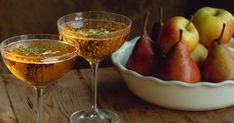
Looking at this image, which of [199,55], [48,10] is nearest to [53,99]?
[199,55]

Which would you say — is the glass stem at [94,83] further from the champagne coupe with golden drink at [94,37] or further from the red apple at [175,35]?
the red apple at [175,35]

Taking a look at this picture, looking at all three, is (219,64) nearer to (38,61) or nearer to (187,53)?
(187,53)

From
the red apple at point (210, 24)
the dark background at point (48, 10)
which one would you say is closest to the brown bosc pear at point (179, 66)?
the red apple at point (210, 24)

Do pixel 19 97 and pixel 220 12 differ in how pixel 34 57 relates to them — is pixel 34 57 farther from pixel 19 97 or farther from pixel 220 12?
pixel 220 12

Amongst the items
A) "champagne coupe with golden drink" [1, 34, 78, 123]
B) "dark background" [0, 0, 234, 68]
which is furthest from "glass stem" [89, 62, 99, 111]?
"dark background" [0, 0, 234, 68]

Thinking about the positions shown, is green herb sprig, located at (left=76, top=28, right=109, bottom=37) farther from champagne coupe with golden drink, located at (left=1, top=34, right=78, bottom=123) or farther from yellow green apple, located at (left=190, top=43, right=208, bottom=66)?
yellow green apple, located at (left=190, top=43, right=208, bottom=66)

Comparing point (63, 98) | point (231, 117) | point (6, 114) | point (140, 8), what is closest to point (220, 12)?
point (231, 117)
